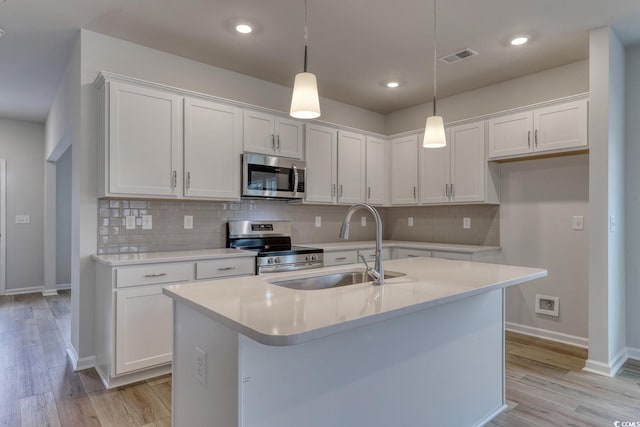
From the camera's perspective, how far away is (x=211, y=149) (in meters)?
3.31

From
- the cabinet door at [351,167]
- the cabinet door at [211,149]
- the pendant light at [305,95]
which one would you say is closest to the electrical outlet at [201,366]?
the pendant light at [305,95]

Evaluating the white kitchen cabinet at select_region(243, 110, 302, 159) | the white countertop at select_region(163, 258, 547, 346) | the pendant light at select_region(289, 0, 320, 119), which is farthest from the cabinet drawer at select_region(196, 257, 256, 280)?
the pendant light at select_region(289, 0, 320, 119)

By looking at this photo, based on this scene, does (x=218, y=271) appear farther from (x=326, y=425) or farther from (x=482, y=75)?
(x=482, y=75)

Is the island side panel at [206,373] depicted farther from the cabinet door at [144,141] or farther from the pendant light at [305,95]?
the cabinet door at [144,141]

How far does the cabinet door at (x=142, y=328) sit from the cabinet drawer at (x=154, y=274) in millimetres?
50

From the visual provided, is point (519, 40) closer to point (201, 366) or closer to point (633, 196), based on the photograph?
point (633, 196)

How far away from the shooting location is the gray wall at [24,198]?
18.4 feet

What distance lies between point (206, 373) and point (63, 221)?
6038 millimetres

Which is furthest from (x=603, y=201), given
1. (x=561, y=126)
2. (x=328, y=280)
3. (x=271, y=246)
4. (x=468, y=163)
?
(x=271, y=246)

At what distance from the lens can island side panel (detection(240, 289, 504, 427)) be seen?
4.34 feet

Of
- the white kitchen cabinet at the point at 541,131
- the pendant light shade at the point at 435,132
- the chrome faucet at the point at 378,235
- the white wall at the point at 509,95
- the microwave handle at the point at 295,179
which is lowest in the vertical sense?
the chrome faucet at the point at 378,235

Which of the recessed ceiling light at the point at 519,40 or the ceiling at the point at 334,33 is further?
the recessed ceiling light at the point at 519,40

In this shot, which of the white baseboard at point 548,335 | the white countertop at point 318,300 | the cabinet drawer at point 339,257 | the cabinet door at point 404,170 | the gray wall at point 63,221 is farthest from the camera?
the gray wall at point 63,221

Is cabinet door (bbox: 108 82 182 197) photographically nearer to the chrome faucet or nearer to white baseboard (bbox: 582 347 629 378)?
the chrome faucet
